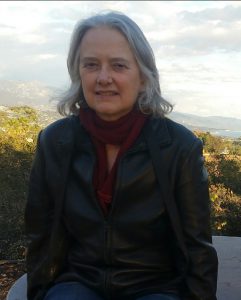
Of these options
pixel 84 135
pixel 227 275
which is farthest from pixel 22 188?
pixel 84 135

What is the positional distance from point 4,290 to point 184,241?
2434mm

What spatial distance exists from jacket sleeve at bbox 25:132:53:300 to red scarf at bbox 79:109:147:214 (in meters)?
0.28

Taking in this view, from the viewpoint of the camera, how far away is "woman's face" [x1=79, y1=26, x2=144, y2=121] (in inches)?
80.8

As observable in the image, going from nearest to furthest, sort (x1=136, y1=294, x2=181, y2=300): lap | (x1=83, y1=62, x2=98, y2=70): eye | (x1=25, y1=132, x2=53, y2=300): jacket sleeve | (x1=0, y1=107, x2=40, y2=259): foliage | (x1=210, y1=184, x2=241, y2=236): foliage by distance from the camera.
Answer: (x1=136, y1=294, x2=181, y2=300): lap, (x1=83, y1=62, x2=98, y2=70): eye, (x1=25, y1=132, x2=53, y2=300): jacket sleeve, (x1=0, y1=107, x2=40, y2=259): foliage, (x1=210, y1=184, x2=241, y2=236): foliage

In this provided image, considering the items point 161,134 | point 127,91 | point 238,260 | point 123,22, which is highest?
point 123,22

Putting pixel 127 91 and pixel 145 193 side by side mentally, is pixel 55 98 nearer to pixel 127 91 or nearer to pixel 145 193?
pixel 127 91

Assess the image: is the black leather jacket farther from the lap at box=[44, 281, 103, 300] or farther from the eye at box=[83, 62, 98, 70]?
the eye at box=[83, 62, 98, 70]

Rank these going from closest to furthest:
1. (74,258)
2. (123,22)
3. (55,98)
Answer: (123,22)
(74,258)
(55,98)

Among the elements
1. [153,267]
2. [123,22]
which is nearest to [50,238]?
[153,267]

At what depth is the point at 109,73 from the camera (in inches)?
81.7

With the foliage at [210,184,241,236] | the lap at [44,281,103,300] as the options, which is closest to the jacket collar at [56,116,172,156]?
the lap at [44,281,103,300]

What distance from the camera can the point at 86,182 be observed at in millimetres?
2082

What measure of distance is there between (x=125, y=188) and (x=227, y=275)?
4.34 feet

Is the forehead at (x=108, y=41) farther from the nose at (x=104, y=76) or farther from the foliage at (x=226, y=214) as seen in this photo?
the foliage at (x=226, y=214)
